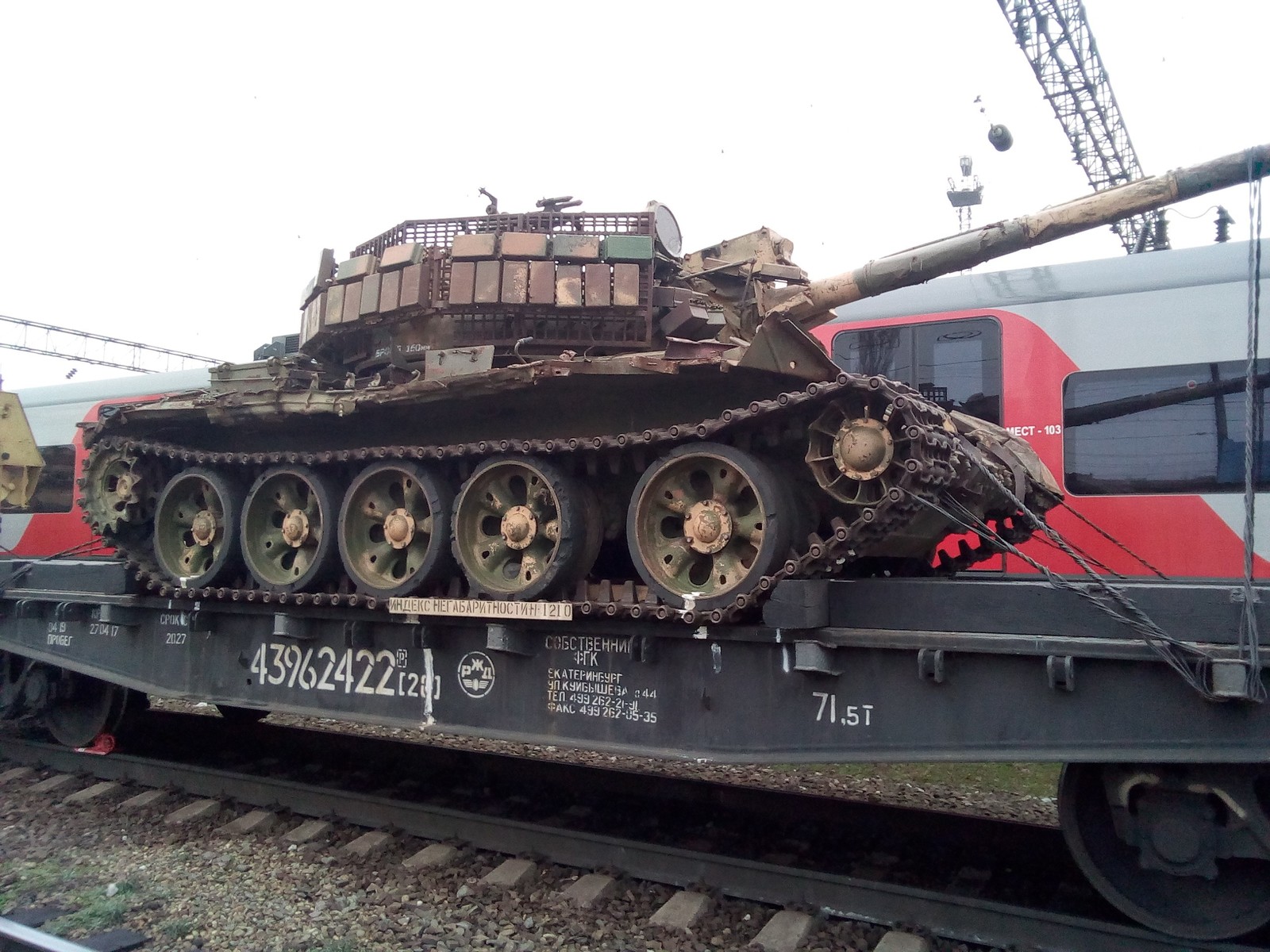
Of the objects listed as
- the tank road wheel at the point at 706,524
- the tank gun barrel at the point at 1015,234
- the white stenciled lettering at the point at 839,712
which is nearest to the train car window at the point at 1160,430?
the tank gun barrel at the point at 1015,234

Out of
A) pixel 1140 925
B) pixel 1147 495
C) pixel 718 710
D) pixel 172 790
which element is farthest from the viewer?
pixel 1147 495

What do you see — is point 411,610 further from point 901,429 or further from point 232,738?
point 232,738

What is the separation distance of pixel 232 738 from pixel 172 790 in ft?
5.64

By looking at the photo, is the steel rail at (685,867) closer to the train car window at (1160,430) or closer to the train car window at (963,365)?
the train car window at (1160,430)

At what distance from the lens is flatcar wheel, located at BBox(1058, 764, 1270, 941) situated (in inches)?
180

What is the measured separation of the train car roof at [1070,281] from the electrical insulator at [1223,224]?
1.62 m

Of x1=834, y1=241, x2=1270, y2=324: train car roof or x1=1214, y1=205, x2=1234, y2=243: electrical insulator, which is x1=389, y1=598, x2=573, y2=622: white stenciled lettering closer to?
x1=834, y1=241, x2=1270, y2=324: train car roof

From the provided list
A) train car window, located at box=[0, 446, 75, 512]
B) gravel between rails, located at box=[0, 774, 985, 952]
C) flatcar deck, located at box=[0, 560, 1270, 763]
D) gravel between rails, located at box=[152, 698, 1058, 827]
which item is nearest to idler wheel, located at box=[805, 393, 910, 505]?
flatcar deck, located at box=[0, 560, 1270, 763]

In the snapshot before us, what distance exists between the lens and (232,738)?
31.7ft

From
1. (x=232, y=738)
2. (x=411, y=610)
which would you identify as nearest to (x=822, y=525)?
(x=411, y=610)

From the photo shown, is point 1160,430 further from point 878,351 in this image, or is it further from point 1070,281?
point 878,351

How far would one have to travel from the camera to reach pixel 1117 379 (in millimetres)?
9273

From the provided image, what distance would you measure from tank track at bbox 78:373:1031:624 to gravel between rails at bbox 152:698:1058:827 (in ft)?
6.11

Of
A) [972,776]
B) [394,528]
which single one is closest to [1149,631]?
[394,528]
